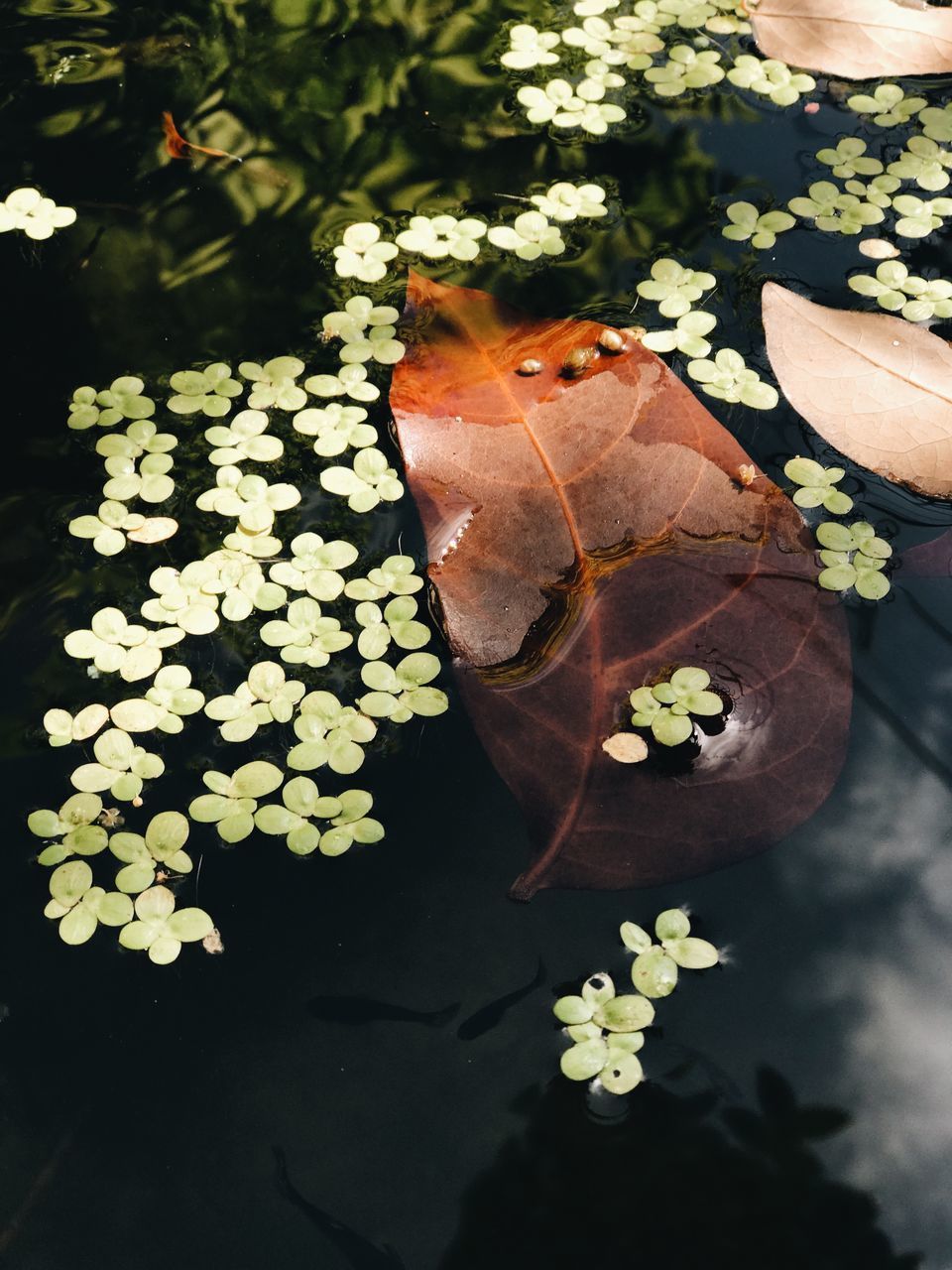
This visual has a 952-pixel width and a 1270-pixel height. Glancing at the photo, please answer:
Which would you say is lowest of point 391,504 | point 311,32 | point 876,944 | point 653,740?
point 876,944

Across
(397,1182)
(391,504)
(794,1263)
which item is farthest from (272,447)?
(794,1263)

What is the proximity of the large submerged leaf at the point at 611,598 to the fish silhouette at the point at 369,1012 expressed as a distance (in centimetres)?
21

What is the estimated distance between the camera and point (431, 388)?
2.11m

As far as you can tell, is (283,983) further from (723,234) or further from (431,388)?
(723,234)

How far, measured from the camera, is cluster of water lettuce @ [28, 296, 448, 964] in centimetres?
165

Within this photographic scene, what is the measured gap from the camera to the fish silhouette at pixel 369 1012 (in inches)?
59.1

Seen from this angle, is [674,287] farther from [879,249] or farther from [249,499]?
[249,499]

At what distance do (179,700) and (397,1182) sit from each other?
830 mm

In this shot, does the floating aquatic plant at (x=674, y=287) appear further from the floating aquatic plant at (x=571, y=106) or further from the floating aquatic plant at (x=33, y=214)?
the floating aquatic plant at (x=33, y=214)

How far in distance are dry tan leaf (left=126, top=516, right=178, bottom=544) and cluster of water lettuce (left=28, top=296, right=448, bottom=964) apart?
0.04ft

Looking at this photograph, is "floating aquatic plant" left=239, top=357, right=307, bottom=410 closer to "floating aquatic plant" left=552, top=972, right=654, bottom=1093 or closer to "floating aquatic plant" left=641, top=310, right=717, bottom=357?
"floating aquatic plant" left=641, top=310, right=717, bottom=357

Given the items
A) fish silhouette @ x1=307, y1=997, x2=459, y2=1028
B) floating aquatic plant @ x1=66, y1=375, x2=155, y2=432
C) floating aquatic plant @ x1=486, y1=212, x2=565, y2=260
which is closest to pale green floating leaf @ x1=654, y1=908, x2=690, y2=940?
fish silhouette @ x1=307, y1=997, x2=459, y2=1028

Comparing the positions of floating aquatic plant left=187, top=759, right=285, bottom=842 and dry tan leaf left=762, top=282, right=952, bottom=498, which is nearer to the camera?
floating aquatic plant left=187, top=759, right=285, bottom=842

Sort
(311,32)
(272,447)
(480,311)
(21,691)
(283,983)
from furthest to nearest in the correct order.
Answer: (311,32)
(480,311)
(272,447)
(21,691)
(283,983)
